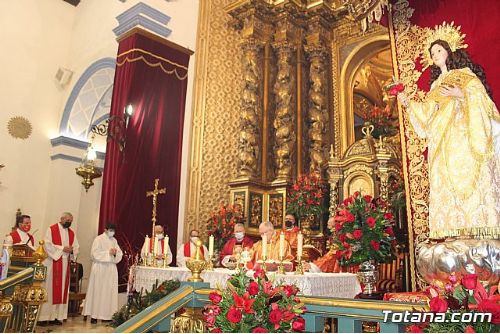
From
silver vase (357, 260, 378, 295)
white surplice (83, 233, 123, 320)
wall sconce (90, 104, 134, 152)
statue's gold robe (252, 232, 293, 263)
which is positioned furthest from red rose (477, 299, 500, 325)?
wall sconce (90, 104, 134, 152)

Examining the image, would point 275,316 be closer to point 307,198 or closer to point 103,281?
point 103,281

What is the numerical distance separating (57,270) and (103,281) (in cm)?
87

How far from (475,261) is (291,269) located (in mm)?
1886

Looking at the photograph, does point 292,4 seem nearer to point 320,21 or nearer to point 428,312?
point 320,21

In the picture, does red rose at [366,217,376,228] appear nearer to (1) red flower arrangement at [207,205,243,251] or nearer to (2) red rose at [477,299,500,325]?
(2) red rose at [477,299,500,325]

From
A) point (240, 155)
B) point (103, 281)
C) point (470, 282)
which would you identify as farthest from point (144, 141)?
point (470, 282)

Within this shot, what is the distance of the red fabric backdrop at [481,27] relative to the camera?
4.77 meters

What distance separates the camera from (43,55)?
36.8ft

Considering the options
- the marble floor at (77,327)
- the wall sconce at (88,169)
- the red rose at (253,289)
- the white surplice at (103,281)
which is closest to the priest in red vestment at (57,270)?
the marble floor at (77,327)

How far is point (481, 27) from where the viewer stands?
487 centimetres

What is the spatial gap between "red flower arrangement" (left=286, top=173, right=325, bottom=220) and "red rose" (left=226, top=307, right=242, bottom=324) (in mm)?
6862

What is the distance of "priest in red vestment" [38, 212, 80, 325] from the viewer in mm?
7707

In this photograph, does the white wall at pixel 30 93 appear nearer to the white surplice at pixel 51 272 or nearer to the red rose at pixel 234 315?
the white surplice at pixel 51 272

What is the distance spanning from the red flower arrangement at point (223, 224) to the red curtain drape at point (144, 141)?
735 mm
